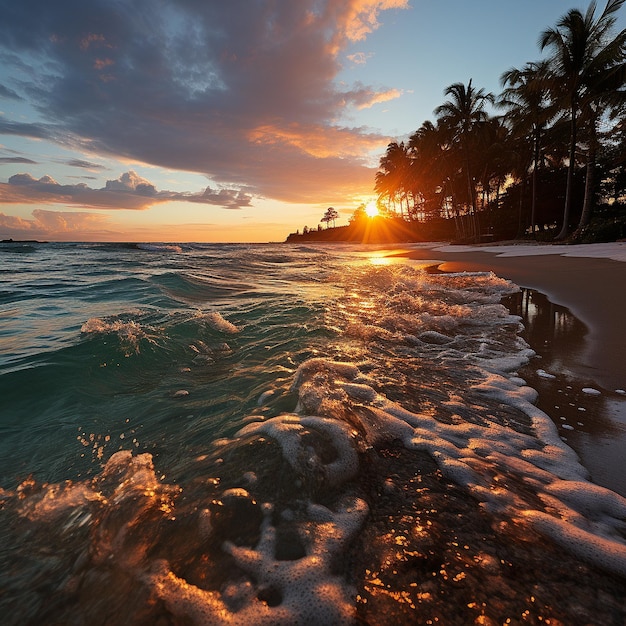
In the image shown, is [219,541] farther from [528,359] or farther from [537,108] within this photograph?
[537,108]

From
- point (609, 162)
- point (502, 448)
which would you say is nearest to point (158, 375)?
point (502, 448)

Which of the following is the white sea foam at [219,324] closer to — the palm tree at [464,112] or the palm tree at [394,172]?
the palm tree at [464,112]

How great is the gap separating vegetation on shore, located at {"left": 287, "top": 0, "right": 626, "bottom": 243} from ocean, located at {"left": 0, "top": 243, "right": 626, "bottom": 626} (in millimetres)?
22809

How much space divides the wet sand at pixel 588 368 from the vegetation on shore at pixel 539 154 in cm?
1678

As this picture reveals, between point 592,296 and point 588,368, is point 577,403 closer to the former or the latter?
point 588,368

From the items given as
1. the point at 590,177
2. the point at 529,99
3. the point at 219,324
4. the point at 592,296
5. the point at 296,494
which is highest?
the point at 529,99

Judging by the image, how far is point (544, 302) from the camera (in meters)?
6.86

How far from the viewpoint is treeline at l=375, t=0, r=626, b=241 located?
62.7 feet

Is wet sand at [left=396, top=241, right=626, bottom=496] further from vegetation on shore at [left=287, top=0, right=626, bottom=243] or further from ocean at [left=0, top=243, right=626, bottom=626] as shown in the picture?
vegetation on shore at [left=287, top=0, right=626, bottom=243]

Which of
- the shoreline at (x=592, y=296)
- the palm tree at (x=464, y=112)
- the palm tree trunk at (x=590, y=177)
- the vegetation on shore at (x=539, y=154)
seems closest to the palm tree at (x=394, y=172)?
the vegetation on shore at (x=539, y=154)

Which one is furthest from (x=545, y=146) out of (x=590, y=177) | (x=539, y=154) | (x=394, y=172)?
(x=394, y=172)

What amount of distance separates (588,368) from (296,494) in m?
3.49

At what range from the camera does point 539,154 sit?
96.5ft

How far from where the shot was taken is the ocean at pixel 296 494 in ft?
4.36
